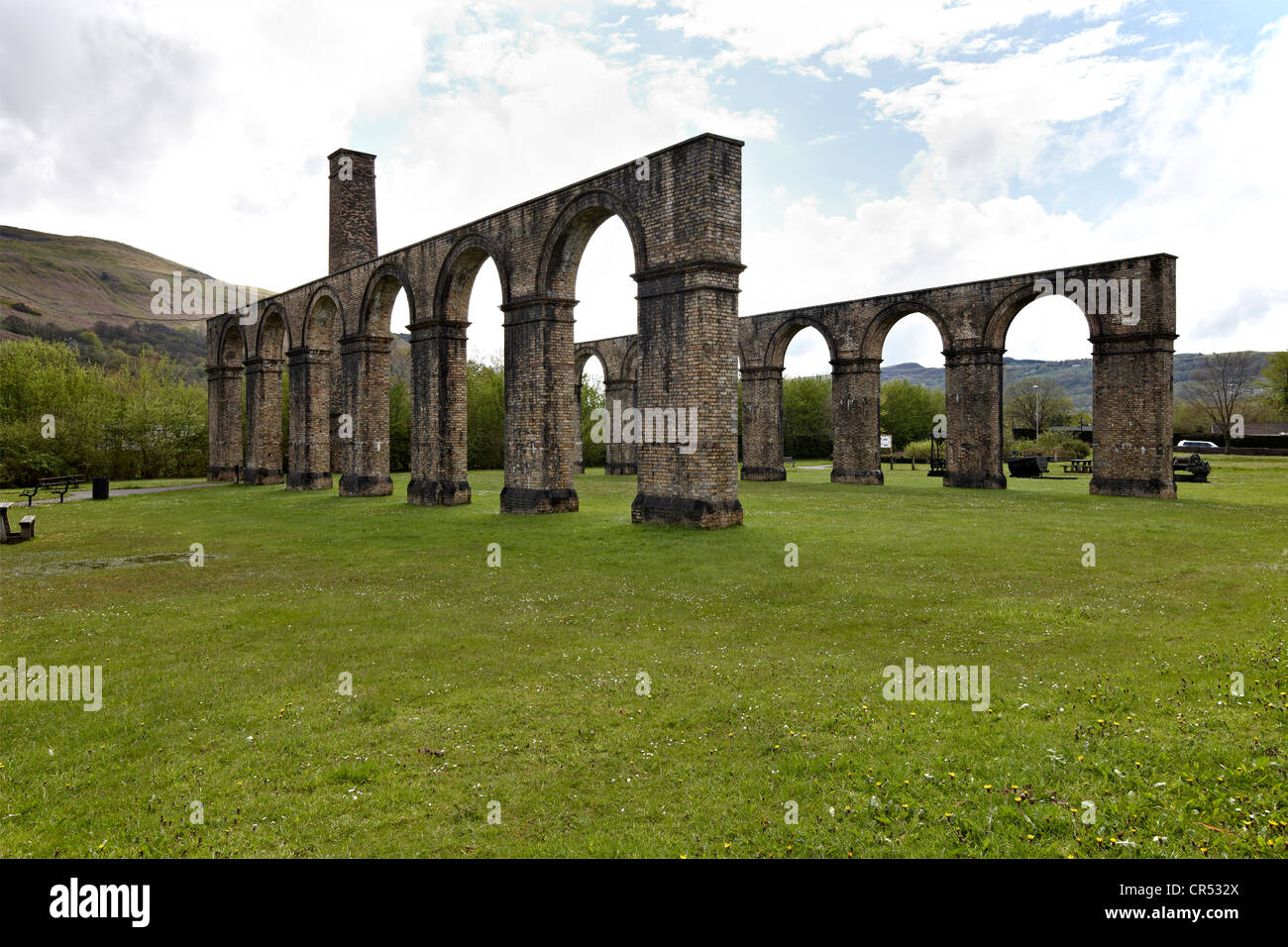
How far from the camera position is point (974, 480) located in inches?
1029

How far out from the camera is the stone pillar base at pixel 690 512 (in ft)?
47.4

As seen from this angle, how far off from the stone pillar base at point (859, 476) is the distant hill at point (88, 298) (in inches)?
3368

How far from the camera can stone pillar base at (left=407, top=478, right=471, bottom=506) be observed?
20.9 m

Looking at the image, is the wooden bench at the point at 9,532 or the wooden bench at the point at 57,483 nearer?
the wooden bench at the point at 9,532

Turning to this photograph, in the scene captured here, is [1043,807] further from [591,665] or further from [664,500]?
[664,500]

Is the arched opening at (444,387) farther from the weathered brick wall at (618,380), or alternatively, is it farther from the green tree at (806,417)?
the green tree at (806,417)

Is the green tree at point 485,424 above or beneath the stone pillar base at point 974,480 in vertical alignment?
above

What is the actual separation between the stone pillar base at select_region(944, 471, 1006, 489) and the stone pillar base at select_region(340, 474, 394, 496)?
19.8m

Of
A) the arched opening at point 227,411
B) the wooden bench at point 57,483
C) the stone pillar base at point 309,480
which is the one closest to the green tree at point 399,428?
the arched opening at point 227,411

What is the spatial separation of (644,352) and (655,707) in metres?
10.9

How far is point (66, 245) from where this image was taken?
466ft

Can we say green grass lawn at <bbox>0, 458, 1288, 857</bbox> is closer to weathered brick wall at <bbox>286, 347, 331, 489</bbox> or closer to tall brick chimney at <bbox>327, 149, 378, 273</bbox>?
weathered brick wall at <bbox>286, 347, 331, 489</bbox>

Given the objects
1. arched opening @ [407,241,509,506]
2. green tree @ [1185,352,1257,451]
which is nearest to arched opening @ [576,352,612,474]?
arched opening @ [407,241,509,506]
